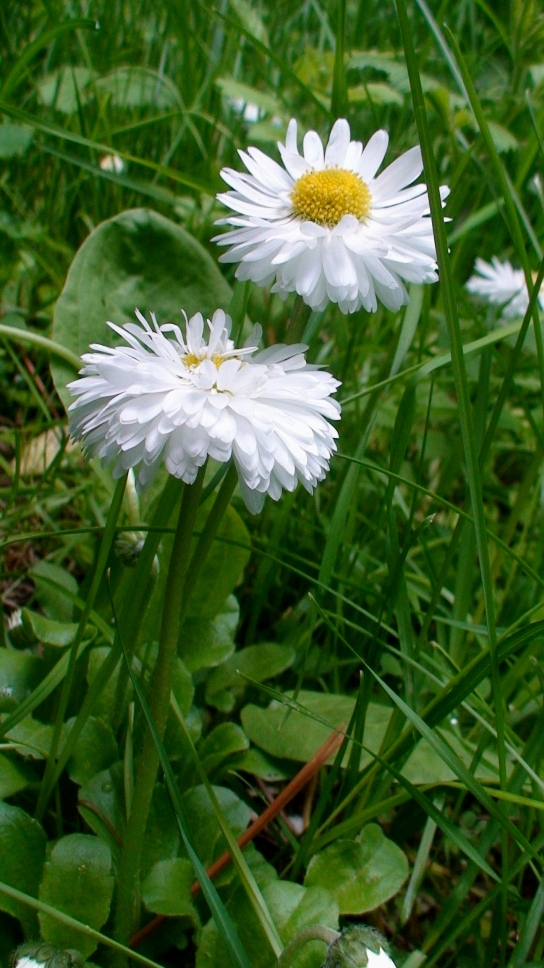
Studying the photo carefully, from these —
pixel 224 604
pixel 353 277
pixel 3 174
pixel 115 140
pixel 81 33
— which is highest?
pixel 81 33

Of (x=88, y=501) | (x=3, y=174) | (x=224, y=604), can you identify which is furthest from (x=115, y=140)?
(x=224, y=604)

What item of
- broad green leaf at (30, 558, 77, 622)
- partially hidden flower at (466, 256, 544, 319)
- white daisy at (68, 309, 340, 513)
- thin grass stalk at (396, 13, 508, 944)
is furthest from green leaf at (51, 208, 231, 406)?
partially hidden flower at (466, 256, 544, 319)

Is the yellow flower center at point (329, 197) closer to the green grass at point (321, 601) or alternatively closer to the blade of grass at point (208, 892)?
the green grass at point (321, 601)

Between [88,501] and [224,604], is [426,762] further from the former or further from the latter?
[88,501]

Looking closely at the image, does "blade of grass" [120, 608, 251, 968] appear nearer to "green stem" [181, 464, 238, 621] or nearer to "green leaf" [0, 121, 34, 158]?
"green stem" [181, 464, 238, 621]

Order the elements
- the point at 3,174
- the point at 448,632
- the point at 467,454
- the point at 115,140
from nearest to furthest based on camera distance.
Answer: the point at 467,454
the point at 448,632
the point at 3,174
the point at 115,140

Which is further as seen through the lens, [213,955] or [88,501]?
[88,501]
